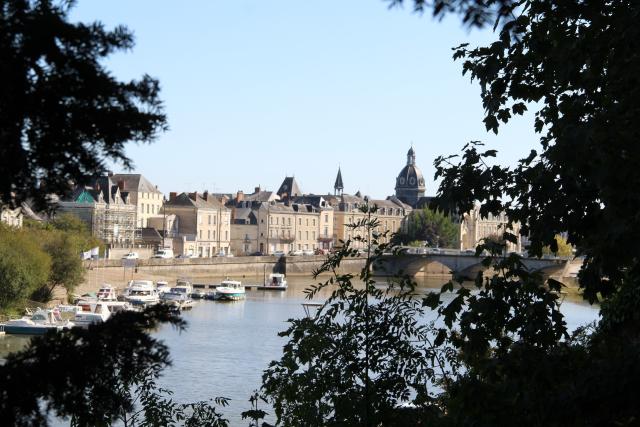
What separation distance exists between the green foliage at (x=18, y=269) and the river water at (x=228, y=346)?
13.8 feet

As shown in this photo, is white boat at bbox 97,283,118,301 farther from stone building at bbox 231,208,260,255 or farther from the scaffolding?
stone building at bbox 231,208,260,255

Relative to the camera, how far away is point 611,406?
401 centimetres

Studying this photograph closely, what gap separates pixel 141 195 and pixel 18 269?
37.1 m

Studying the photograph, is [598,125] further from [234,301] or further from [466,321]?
[234,301]

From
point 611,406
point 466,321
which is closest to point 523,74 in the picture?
point 466,321

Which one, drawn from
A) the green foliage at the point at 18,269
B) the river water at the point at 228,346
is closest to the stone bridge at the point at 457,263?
the river water at the point at 228,346

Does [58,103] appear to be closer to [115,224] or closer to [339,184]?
[115,224]

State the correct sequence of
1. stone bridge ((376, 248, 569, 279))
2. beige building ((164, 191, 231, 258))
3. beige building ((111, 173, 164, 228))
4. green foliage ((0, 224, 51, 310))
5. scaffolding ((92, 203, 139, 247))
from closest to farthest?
1. green foliage ((0, 224, 51, 310))
2. stone bridge ((376, 248, 569, 279))
3. scaffolding ((92, 203, 139, 247))
4. beige building ((111, 173, 164, 228))
5. beige building ((164, 191, 231, 258))

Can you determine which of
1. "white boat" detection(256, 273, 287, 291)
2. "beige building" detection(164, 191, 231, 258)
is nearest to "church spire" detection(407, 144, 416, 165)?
"beige building" detection(164, 191, 231, 258)

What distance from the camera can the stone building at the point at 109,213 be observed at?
60.4 meters

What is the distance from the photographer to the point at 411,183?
109 metres

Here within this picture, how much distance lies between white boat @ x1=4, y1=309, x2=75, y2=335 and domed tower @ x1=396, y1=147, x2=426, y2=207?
79935mm

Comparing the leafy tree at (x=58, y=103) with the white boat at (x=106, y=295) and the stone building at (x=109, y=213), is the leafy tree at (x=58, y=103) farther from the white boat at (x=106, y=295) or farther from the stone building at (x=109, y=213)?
the stone building at (x=109, y=213)

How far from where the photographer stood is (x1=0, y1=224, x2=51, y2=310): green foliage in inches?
1244
